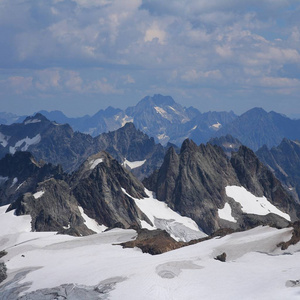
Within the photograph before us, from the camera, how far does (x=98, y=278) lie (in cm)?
6147

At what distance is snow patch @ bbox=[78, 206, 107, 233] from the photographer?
16100 cm

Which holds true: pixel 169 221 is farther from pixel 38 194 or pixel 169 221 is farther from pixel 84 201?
pixel 38 194

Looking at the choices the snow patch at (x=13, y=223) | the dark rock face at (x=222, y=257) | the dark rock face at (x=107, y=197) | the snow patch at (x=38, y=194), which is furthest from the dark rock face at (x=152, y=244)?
the snow patch at (x=38, y=194)

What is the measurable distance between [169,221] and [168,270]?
402ft

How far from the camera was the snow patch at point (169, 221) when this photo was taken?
6855 inches

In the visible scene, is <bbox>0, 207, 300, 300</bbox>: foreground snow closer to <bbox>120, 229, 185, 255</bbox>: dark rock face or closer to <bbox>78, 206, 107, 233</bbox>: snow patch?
<bbox>120, 229, 185, 255</bbox>: dark rock face

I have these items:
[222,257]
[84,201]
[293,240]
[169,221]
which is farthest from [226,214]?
[222,257]

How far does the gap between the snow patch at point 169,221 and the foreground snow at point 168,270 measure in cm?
8892

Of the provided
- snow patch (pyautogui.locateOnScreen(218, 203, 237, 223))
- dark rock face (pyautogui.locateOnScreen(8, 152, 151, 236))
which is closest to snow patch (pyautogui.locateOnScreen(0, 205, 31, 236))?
dark rock face (pyautogui.locateOnScreen(8, 152, 151, 236))

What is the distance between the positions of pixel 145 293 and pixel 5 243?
7777 cm

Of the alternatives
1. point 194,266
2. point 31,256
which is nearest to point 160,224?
point 31,256

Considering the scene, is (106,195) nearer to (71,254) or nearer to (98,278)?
(71,254)

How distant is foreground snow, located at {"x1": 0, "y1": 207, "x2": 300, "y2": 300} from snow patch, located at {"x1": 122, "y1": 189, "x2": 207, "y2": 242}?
8892cm

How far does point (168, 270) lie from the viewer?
6159 cm
